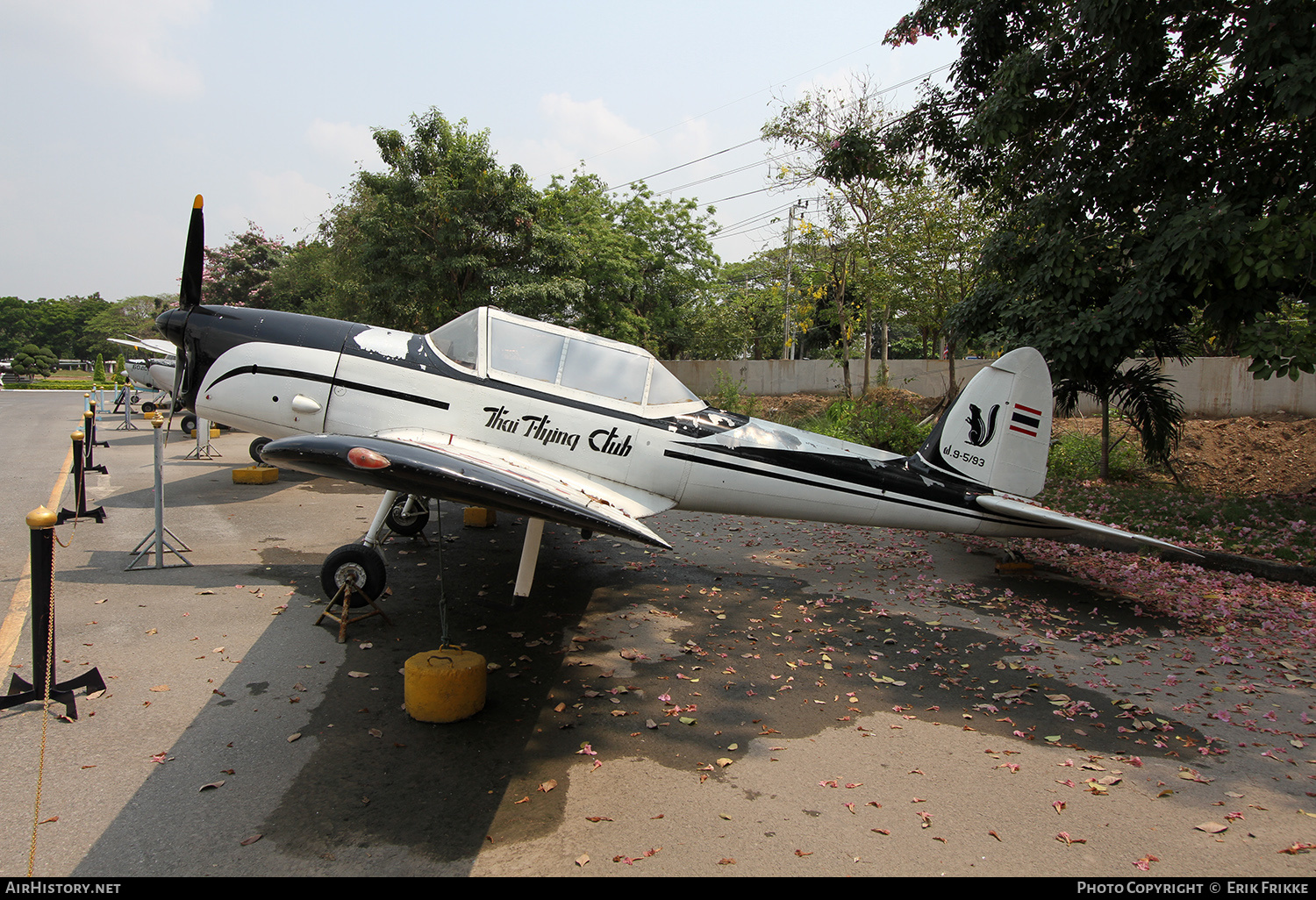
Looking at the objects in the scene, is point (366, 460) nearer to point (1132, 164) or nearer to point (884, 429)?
point (1132, 164)

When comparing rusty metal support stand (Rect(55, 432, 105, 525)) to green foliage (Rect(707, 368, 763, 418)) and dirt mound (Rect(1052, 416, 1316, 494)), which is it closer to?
green foliage (Rect(707, 368, 763, 418))

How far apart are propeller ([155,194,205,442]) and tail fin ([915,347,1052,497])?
7245 millimetres

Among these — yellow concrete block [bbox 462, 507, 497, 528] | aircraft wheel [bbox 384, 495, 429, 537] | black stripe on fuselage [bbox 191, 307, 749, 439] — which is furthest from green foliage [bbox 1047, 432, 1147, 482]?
aircraft wheel [bbox 384, 495, 429, 537]

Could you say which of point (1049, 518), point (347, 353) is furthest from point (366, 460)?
point (1049, 518)

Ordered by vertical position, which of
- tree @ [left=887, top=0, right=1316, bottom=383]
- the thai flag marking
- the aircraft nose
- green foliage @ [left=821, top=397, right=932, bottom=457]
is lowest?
green foliage @ [left=821, top=397, right=932, bottom=457]

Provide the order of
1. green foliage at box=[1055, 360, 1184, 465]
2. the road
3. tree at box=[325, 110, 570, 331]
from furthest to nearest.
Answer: tree at box=[325, 110, 570, 331] < green foliage at box=[1055, 360, 1184, 465] < the road

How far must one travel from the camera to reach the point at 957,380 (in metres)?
23.0

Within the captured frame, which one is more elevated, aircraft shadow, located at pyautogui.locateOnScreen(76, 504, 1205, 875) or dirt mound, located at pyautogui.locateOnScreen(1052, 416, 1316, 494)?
dirt mound, located at pyautogui.locateOnScreen(1052, 416, 1316, 494)

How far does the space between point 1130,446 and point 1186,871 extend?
11.1 metres

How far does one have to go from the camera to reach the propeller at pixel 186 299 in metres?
6.19

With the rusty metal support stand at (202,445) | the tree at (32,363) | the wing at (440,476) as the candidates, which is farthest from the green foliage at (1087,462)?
the tree at (32,363)

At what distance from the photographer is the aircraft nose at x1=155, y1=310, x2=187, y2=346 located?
6.19 metres

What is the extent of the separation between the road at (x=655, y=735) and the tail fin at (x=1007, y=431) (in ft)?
4.02
